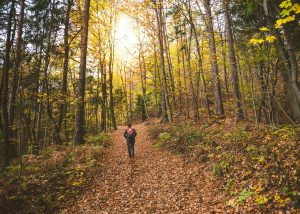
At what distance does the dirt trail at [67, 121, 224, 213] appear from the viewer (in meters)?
6.40

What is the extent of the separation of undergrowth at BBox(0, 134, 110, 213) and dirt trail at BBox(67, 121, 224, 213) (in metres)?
0.56

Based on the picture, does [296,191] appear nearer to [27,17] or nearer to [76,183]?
[76,183]

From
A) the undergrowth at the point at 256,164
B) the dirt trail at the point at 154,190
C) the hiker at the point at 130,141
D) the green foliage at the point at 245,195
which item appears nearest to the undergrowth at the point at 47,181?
the dirt trail at the point at 154,190

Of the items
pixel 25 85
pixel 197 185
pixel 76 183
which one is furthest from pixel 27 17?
pixel 197 185

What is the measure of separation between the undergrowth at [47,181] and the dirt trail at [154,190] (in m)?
0.56

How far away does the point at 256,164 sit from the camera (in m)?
6.51

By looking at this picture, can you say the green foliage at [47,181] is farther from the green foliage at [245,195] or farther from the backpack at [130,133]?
the green foliage at [245,195]

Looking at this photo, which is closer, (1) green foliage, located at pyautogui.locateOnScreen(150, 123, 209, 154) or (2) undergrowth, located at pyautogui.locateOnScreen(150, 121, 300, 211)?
(2) undergrowth, located at pyautogui.locateOnScreen(150, 121, 300, 211)

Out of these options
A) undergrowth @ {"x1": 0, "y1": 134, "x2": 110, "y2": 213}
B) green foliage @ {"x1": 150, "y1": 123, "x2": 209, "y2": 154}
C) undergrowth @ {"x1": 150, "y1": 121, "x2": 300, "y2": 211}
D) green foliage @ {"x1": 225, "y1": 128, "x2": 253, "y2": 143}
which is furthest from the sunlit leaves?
undergrowth @ {"x1": 0, "y1": 134, "x2": 110, "y2": 213}

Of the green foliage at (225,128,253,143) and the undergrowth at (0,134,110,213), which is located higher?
the green foliage at (225,128,253,143)

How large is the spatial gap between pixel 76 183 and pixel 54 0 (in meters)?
12.2

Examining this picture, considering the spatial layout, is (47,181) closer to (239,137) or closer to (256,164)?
(256,164)

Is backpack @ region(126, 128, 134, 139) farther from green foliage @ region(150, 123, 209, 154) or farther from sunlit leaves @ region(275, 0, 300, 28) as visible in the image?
sunlit leaves @ region(275, 0, 300, 28)

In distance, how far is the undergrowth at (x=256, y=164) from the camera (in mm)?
5004
